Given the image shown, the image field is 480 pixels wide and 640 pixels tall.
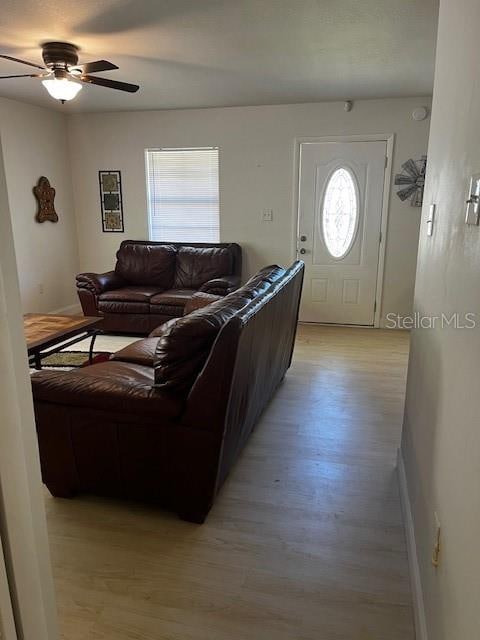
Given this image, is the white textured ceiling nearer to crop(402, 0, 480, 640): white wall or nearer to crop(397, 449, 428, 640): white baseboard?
crop(402, 0, 480, 640): white wall

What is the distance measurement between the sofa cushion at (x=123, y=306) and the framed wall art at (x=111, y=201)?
4.54 ft

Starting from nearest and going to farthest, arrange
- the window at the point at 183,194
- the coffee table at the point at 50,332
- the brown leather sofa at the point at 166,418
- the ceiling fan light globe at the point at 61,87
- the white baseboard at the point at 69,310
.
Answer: the brown leather sofa at the point at 166,418 < the ceiling fan light globe at the point at 61,87 < the coffee table at the point at 50,332 < the window at the point at 183,194 < the white baseboard at the point at 69,310

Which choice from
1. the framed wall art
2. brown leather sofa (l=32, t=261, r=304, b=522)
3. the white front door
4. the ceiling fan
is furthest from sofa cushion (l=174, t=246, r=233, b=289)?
brown leather sofa (l=32, t=261, r=304, b=522)

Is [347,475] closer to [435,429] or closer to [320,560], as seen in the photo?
[320,560]

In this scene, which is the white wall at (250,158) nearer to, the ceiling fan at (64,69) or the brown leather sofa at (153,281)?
the brown leather sofa at (153,281)

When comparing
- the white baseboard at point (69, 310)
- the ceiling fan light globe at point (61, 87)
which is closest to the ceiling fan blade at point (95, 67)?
the ceiling fan light globe at point (61, 87)

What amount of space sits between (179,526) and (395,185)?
4225mm

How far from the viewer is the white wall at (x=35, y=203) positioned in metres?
4.91

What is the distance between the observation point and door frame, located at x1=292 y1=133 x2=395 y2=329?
492cm

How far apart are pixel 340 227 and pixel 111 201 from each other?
2858 millimetres

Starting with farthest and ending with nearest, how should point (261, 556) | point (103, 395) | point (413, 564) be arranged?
point (103, 395)
point (261, 556)
point (413, 564)

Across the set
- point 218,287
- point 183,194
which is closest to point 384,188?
point 218,287

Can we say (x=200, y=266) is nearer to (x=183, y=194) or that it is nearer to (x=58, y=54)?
(x=183, y=194)

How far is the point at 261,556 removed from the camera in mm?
1871
